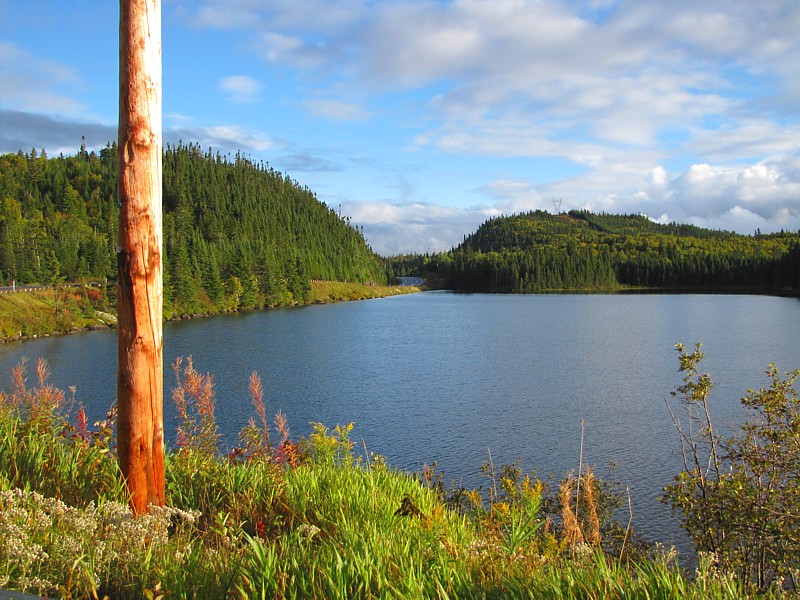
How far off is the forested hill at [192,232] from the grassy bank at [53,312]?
9104mm

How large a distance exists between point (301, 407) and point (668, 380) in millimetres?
19263

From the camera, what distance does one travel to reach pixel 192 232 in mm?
127062

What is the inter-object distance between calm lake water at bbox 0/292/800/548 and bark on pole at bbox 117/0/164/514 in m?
12.7

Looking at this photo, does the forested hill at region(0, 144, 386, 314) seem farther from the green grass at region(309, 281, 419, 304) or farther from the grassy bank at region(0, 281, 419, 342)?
the grassy bank at region(0, 281, 419, 342)

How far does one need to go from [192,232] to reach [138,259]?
129 metres

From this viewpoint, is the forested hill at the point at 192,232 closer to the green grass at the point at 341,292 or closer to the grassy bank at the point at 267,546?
the green grass at the point at 341,292

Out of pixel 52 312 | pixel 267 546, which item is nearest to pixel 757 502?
A: pixel 267 546

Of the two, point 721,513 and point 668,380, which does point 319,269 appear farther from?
point 721,513

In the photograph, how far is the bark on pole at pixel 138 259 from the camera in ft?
17.7

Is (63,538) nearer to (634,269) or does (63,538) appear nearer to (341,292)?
(341,292)

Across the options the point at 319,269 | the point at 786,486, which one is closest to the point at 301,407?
the point at 786,486

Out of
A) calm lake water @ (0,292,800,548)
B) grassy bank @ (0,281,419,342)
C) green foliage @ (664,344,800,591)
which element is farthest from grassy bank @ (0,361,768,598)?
grassy bank @ (0,281,419,342)

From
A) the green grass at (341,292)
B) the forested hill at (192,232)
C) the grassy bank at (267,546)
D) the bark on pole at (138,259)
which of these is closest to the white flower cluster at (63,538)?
the grassy bank at (267,546)

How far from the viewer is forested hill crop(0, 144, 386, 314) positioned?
84438 millimetres
